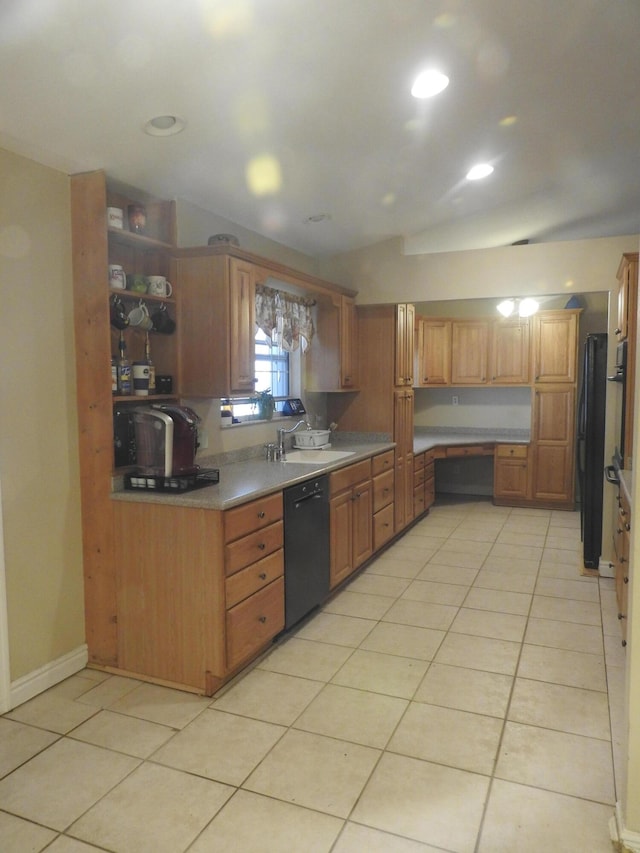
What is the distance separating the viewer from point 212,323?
312 centimetres

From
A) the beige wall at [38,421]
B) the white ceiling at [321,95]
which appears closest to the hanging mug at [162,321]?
the beige wall at [38,421]

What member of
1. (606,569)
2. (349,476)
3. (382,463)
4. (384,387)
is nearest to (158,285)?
(349,476)

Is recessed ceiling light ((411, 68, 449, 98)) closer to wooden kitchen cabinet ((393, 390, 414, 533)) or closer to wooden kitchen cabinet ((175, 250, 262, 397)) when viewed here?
wooden kitchen cabinet ((175, 250, 262, 397))

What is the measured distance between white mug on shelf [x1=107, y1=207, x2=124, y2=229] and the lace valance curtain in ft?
3.54

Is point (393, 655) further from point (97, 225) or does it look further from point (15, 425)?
point (97, 225)

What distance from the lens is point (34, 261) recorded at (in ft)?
8.36

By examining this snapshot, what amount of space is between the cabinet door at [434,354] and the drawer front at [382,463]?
2088 millimetres

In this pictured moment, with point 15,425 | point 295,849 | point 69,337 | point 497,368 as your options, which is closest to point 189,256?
point 69,337

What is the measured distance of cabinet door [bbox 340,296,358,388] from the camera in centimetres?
465

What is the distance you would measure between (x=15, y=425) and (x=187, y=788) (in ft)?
5.13

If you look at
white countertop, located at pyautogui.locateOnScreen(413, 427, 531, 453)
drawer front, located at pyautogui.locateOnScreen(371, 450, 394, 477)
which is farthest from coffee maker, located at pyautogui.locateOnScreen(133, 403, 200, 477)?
white countertop, located at pyautogui.locateOnScreen(413, 427, 531, 453)

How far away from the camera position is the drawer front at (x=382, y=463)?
4363mm

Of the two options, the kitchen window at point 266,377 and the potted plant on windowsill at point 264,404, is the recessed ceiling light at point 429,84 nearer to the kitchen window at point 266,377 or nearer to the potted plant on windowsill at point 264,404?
the kitchen window at point 266,377

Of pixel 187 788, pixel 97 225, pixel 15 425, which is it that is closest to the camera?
pixel 187 788
